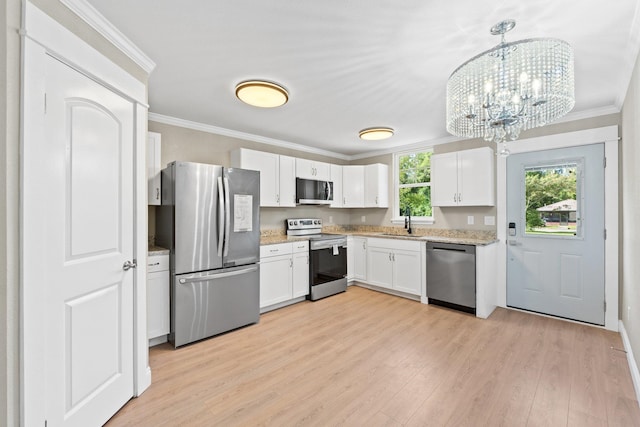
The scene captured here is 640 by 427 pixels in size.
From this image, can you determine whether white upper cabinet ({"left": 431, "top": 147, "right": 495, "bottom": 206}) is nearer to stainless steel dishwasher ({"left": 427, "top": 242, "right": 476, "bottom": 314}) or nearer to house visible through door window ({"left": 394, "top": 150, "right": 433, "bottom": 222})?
house visible through door window ({"left": 394, "top": 150, "right": 433, "bottom": 222})

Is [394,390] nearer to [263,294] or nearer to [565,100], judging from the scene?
[263,294]

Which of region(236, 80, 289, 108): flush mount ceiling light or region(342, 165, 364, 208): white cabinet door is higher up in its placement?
region(236, 80, 289, 108): flush mount ceiling light

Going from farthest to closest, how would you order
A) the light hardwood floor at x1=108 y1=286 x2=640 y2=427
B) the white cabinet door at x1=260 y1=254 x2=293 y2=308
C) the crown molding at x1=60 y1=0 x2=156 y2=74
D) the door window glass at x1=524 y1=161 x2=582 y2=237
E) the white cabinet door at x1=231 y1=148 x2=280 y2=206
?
1. the white cabinet door at x1=231 y1=148 x2=280 y2=206
2. the white cabinet door at x1=260 y1=254 x2=293 y2=308
3. the door window glass at x1=524 y1=161 x2=582 y2=237
4. the light hardwood floor at x1=108 y1=286 x2=640 y2=427
5. the crown molding at x1=60 y1=0 x2=156 y2=74

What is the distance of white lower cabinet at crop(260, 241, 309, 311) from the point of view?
3484mm

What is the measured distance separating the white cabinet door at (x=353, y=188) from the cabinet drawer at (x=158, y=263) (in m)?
3.15

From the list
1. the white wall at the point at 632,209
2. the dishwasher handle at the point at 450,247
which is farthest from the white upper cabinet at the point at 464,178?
the white wall at the point at 632,209

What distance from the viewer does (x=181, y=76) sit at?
2.33 m

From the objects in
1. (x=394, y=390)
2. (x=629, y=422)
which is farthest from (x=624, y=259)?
(x=394, y=390)

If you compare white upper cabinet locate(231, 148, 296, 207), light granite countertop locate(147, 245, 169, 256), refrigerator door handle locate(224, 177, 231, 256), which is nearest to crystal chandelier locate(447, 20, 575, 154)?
refrigerator door handle locate(224, 177, 231, 256)

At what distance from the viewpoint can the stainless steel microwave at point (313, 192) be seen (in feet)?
14.4

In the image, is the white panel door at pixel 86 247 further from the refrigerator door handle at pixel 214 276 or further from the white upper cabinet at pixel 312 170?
the white upper cabinet at pixel 312 170

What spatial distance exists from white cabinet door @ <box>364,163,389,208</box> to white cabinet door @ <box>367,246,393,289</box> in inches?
35.1

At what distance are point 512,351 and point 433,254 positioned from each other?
Result: 144 cm

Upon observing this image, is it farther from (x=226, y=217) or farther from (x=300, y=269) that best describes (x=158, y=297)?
(x=300, y=269)
